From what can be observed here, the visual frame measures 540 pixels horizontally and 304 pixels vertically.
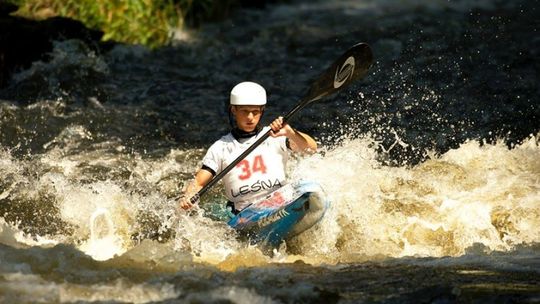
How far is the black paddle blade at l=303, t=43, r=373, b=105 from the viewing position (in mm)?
→ 6867

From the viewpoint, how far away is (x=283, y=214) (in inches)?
251

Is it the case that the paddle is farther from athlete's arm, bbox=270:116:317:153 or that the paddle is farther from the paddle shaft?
the paddle shaft

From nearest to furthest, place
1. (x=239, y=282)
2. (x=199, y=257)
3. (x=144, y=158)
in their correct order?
(x=239, y=282)
(x=199, y=257)
(x=144, y=158)

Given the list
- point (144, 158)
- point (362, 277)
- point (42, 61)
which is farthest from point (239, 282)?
point (42, 61)

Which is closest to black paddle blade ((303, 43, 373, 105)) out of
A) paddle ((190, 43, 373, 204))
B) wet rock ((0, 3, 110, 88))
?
paddle ((190, 43, 373, 204))

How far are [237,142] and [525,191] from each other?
2352mm

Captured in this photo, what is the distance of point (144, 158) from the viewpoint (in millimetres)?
8953

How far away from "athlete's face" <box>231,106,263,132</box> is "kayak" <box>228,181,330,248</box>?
0.51 metres

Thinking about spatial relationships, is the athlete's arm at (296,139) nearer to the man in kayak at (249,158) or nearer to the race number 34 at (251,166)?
the man in kayak at (249,158)

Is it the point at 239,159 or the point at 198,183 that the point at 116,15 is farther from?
the point at 239,159

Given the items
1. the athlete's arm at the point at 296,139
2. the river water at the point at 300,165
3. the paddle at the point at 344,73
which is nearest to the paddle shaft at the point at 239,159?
the athlete's arm at the point at 296,139

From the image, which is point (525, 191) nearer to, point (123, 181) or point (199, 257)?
point (199, 257)

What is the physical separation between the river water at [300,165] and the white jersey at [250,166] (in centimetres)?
29

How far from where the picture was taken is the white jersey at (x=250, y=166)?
6617 millimetres
